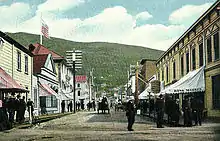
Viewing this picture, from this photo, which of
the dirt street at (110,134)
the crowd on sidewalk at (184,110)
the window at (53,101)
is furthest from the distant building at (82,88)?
the dirt street at (110,134)

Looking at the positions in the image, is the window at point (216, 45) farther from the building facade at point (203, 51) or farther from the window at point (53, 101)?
the window at point (53, 101)

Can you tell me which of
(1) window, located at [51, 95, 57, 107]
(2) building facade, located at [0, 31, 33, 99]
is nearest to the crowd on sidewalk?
(2) building facade, located at [0, 31, 33, 99]

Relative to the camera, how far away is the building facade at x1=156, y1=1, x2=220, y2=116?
27703 millimetres

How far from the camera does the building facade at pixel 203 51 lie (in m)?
27.7

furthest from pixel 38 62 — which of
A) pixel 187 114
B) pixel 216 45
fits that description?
pixel 187 114

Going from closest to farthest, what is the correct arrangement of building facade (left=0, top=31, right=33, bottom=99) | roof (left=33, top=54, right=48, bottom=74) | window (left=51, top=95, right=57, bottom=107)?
1. building facade (left=0, top=31, right=33, bottom=99)
2. roof (left=33, top=54, right=48, bottom=74)
3. window (left=51, top=95, right=57, bottom=107)

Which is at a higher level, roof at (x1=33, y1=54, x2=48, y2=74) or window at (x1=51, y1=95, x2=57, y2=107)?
roof at (x1=33, y1=54, x2=48, y2=74)

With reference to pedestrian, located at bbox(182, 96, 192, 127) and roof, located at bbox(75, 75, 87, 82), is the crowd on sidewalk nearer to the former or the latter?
pedestrian, located at bbox(182, 96, 192, 127)

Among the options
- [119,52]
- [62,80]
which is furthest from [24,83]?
[119,52]

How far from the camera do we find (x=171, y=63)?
4941 cm

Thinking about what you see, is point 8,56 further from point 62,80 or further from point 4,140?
point 62,80

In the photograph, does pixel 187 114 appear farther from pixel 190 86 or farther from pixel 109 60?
pixel 109 60

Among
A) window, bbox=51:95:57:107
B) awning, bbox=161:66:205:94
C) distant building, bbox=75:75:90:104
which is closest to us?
awning, bbox=161:66:205:94

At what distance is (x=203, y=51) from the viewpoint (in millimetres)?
31656
